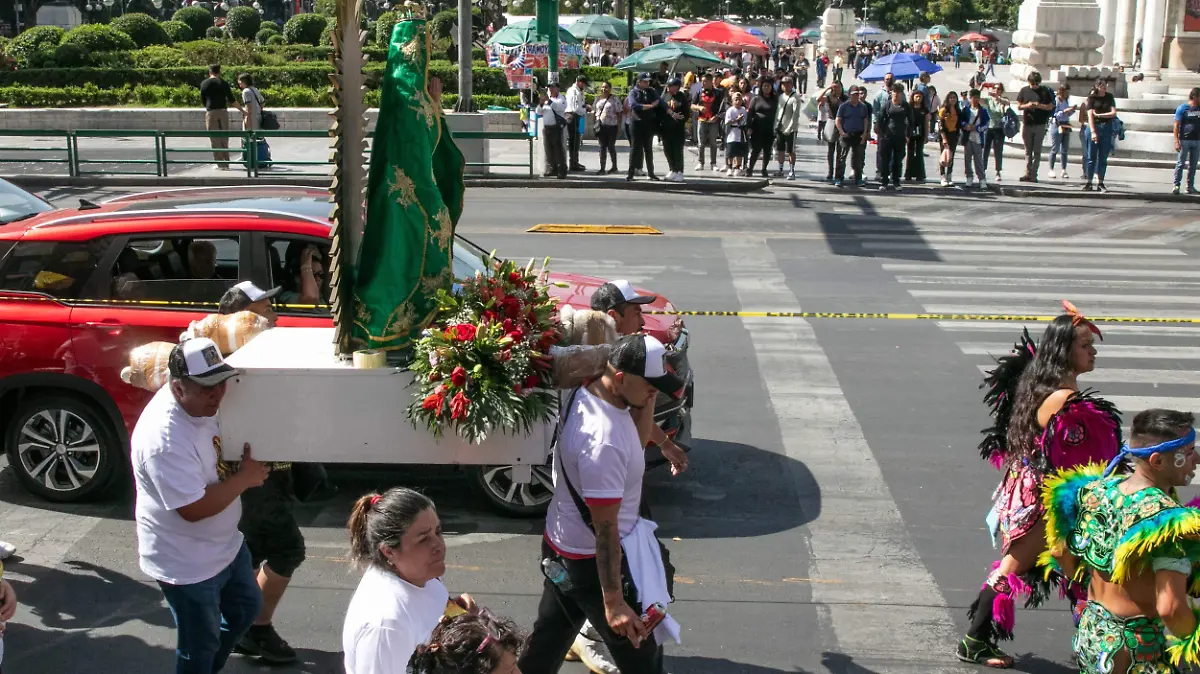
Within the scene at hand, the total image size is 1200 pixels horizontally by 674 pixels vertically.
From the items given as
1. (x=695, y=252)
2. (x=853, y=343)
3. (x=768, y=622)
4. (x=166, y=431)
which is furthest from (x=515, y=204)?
(x=166, y=431)

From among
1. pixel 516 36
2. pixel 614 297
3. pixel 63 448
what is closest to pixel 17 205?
pixel 63 448

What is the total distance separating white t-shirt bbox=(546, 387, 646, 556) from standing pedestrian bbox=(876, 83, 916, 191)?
59.0 ft

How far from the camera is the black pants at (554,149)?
904 inches

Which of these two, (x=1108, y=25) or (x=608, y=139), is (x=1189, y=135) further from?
(x=1108, y=25)

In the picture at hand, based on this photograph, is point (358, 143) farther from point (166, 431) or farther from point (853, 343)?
point (853, 343)

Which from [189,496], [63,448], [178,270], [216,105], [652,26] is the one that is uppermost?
[652,26]

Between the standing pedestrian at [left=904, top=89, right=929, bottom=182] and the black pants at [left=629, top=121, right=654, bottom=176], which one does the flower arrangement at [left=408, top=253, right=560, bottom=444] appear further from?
the standing pedestrian at [left=904, top=89, right=929, bottom=182]

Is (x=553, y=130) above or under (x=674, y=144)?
above

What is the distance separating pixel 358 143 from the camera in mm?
5945

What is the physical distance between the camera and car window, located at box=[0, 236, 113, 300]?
8.05m

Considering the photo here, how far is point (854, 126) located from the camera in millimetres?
22109

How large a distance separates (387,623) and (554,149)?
19.8m

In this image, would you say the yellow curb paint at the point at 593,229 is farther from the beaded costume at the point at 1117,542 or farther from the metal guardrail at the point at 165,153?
the beaded costume at the point at 1117,542

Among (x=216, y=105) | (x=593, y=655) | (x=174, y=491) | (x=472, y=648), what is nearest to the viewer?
(x=472, y=648)
